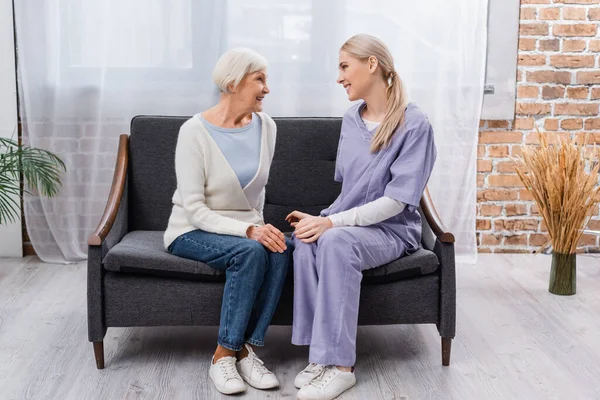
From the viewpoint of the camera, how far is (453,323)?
278 cm

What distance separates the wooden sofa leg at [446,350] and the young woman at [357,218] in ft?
1.15

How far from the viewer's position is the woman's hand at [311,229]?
106 inches

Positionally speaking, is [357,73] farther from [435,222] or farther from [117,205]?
[117,205]

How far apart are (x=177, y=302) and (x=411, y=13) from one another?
2.10m

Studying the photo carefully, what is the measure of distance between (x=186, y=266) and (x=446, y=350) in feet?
3.19

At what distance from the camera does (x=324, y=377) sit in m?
2.57

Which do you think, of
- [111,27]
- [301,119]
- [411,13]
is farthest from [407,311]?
[111,27]

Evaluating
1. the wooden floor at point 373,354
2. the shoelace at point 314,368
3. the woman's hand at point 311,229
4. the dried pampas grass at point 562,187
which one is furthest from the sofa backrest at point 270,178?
the dried pampas grass at point 562,187

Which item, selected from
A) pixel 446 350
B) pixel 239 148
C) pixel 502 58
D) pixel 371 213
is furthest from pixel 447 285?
pixel 502 58

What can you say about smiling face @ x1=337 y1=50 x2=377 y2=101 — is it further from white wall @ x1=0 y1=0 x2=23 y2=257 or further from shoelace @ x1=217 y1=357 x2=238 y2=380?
white wall @ x1=0 y1=0 x2=23 y2=257

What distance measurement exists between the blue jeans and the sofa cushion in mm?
44

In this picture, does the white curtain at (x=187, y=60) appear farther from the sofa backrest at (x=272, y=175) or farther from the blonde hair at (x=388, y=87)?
the blonde hair at (x=388, y=87)

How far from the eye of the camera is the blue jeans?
262 cm

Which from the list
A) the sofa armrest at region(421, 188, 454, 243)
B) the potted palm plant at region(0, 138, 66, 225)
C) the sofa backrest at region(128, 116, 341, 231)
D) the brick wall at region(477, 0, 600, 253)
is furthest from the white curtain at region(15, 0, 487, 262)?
the sofa armrest at region(421, 188, 454, 243)
